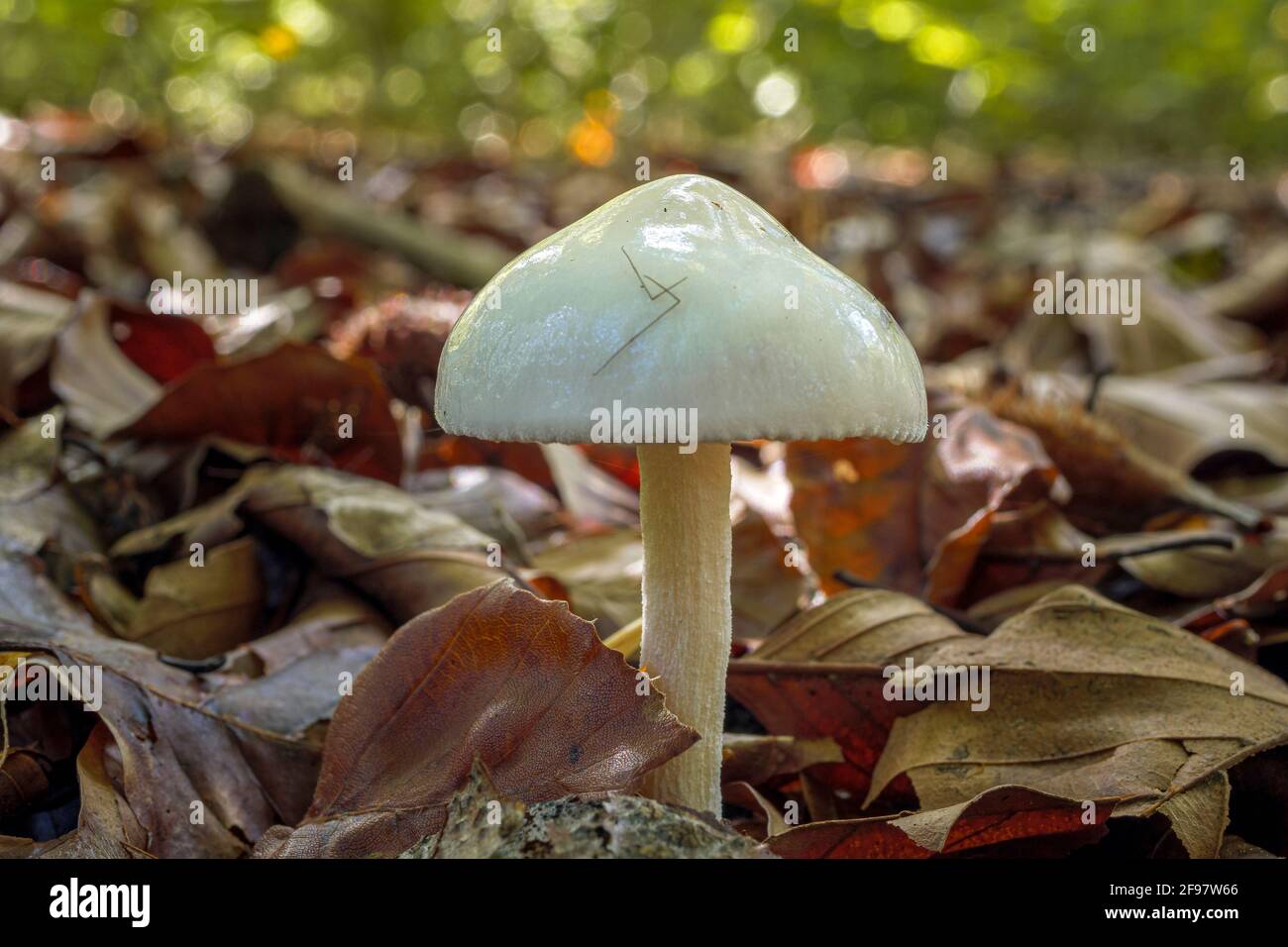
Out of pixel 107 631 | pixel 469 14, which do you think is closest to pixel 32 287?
pixel 107 631

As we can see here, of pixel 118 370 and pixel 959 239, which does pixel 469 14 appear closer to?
pixel 959 239

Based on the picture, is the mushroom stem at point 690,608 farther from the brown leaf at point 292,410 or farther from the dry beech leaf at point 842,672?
the brown leaf at point 292,410

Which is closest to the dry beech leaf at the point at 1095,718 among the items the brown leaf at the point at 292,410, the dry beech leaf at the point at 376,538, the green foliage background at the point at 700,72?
the dry beech leaf at the point at 376,538

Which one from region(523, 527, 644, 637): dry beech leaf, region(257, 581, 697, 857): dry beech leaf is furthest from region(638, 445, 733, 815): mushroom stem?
region(523, 527, 644, 637): dry beech leaf

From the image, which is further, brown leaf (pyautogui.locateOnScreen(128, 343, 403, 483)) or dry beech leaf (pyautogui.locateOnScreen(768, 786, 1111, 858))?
brown leaf (pyautogui.locateOnScreen(128, 343, 403, 483))

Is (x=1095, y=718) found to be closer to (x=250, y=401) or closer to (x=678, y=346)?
(x=678, y=346)

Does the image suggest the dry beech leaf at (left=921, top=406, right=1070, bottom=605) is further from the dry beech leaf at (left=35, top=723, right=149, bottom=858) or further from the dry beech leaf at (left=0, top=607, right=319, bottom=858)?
the dry beech leaf at (left=35, top=723, right=149, bottom=858)
